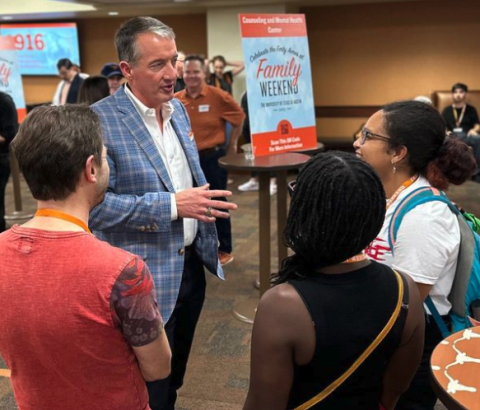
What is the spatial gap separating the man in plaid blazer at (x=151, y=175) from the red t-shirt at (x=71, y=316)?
0.59m

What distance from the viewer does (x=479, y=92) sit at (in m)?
7.84

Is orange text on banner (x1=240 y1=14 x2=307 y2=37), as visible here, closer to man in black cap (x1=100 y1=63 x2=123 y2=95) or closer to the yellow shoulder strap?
man in black cap (x1=100 y1=63 x2=123 y2=95)

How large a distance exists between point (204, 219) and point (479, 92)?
7367 mm

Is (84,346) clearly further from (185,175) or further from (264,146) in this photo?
(264,146)

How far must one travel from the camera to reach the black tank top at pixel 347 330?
0.99m

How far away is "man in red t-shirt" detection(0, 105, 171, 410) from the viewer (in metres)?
0.95

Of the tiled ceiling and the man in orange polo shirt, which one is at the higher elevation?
the tiled ceiling

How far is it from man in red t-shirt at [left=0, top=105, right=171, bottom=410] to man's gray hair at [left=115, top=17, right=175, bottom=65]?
0.69 meters

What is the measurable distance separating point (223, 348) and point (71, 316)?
83.1 inches

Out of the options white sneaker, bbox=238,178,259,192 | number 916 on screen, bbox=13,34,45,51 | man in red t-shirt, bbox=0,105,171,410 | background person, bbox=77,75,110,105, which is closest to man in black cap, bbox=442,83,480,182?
white sneaker, bbox=238,178,259,192

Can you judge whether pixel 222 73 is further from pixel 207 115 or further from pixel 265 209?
pixel 265 209

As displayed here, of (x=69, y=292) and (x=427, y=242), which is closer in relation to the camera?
(x=69, y=292)

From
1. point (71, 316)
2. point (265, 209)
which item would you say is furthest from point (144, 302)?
point (265, 209)

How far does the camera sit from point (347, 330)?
3.26ft
